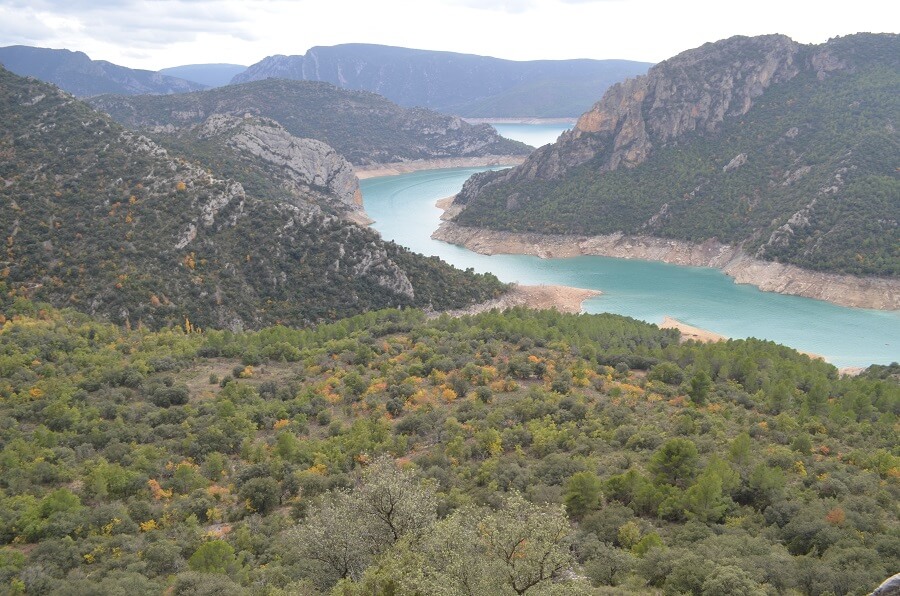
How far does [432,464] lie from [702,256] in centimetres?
7918

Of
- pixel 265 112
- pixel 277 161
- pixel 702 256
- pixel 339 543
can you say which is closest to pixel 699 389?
pixel 339 543

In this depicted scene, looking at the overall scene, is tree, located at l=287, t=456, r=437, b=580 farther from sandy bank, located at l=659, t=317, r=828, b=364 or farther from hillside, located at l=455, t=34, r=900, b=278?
hillside, located at l=455, t=34, r=900, b=278

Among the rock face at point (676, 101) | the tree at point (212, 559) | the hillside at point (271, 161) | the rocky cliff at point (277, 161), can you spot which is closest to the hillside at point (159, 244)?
the hillside at point (271, 161)

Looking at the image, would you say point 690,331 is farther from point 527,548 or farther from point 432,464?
point 527,548

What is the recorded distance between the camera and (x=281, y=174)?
111375mm

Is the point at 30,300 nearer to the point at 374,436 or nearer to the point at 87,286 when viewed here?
the point at 87,286

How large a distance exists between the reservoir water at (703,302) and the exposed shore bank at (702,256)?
156 centimetres

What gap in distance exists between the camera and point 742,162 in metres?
104

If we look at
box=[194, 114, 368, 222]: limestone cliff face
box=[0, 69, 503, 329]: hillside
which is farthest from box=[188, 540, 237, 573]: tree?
box=[194, 114, 368, 222]: limestone cliff face

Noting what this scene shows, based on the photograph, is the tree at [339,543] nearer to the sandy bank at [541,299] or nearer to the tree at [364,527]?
the tree at [364,527]

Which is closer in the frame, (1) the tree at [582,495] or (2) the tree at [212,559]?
(2) the tree at [212,559]

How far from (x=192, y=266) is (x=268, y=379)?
21.4 m

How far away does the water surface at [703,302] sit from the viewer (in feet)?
212

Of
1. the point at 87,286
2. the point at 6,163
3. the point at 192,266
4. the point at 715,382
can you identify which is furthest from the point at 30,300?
the point at 715,382
